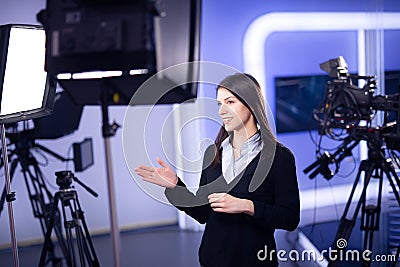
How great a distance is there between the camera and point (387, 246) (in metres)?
2.72

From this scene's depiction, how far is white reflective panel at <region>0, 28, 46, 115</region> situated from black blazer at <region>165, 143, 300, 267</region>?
69 cm

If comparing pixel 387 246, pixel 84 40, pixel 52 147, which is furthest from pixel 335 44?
pixel 84 40

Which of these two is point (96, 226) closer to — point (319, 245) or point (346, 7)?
point (319, 245)

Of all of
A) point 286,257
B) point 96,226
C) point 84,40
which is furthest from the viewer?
point 96,226

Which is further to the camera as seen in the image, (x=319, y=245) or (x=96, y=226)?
(x=96, y=226)

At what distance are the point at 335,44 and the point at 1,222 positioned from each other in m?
3.18

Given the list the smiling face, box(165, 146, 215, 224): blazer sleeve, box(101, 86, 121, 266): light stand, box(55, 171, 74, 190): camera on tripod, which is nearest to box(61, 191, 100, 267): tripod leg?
box(55, 171, 74, 190): camera on tripod

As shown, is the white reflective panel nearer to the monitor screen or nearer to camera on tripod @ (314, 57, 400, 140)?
the monitor screen

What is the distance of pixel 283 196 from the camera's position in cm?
137

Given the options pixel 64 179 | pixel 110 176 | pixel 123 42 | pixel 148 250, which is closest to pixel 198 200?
pixel 110 176

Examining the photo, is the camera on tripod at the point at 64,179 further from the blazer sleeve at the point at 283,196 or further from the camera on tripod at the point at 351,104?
the camera on tripod at the point at 351,104

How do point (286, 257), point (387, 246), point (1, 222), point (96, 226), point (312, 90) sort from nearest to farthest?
point (387, 246) < point (286, 257) < point (1, 222) < point (96, 226) < point (312, 90)

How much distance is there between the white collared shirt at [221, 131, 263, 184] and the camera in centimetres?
138

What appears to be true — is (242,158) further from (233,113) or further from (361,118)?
(361,118)
